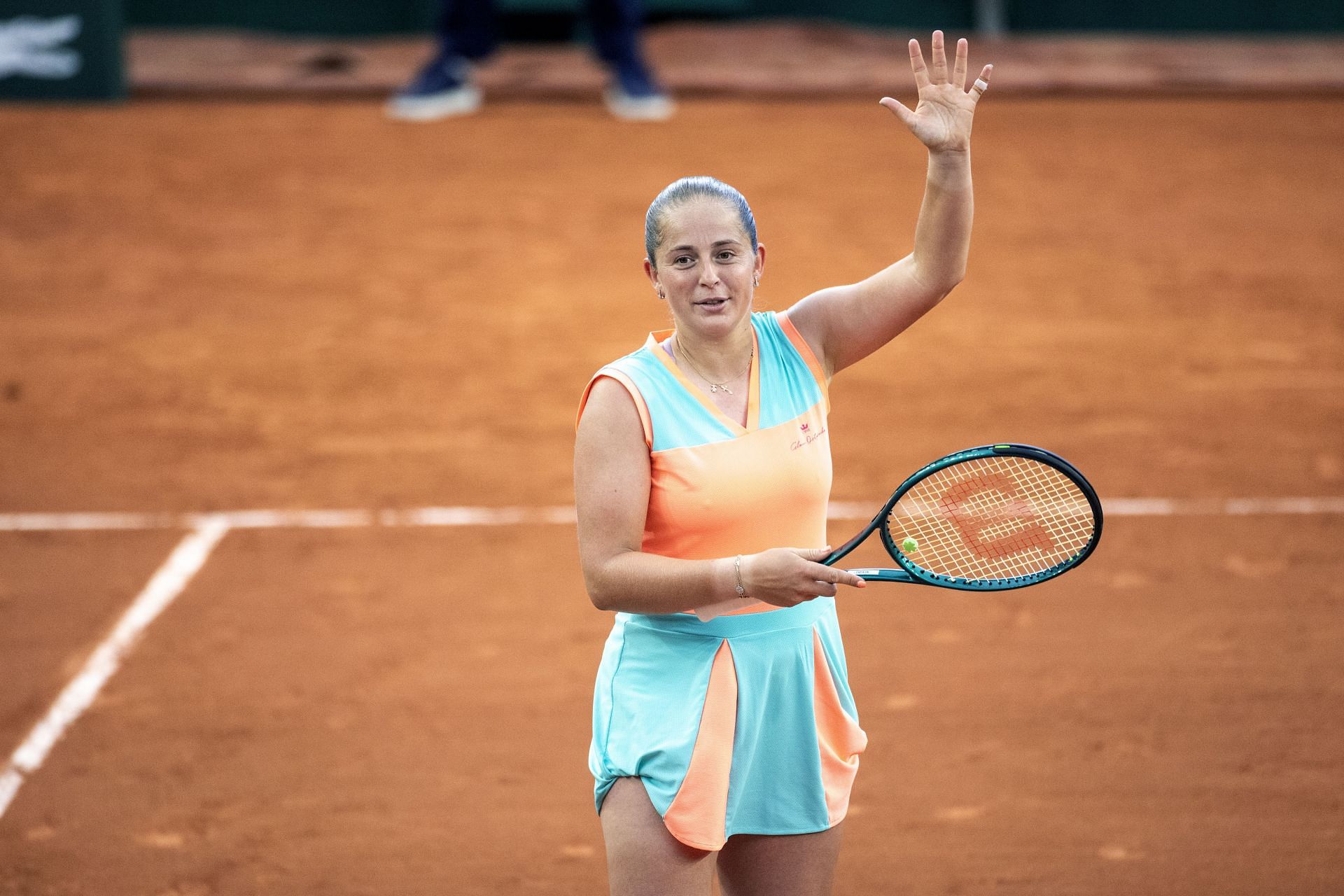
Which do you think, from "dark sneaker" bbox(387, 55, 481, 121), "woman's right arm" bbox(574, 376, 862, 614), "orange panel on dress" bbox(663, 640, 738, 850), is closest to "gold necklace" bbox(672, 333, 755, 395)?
"woman's right arm" bbox(574, 376, 862, 614)

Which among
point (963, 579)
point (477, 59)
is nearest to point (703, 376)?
point (963, 579)

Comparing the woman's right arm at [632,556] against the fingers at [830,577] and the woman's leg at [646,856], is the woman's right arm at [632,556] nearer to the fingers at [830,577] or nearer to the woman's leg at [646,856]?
the fingers at [830,577]

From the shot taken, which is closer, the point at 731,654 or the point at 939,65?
the point at 731,654

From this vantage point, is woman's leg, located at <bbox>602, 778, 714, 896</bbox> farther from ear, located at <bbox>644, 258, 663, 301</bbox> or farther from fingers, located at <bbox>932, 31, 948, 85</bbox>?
fingers, located at <bbox>932, 31, 948, 85</bbox>

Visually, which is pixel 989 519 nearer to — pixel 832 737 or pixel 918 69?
pixel 832 737

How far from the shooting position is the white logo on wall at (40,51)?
40.5 feet

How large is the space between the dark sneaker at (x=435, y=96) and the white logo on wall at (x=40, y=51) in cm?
256

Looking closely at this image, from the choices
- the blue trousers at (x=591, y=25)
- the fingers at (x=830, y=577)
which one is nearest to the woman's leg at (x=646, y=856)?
the fingers at (x=830, y=577)

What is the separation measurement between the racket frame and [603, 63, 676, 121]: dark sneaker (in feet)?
33.6

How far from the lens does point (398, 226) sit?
10.9 meters

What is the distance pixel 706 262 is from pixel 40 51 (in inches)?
446

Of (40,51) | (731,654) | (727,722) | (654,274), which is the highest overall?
(654,274)

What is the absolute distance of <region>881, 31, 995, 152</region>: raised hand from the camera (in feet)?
9.62

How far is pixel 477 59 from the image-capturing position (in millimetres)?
13164
